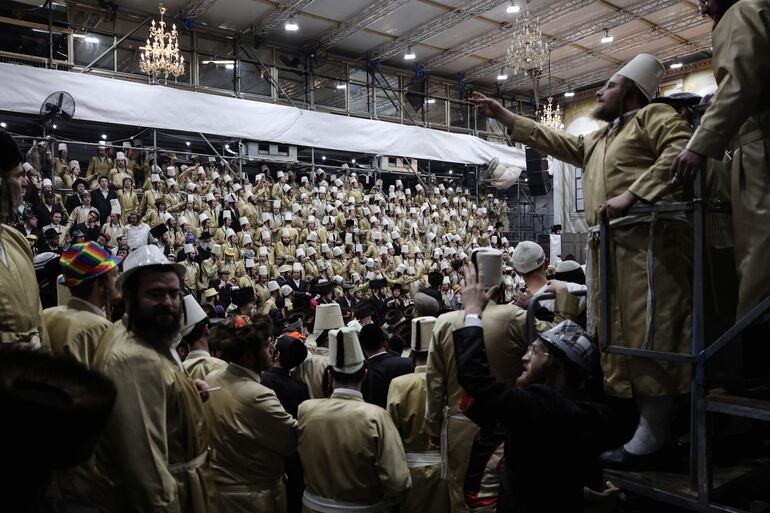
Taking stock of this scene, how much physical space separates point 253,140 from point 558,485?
1408cm

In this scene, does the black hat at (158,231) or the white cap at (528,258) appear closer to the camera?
the white cap at (528,258)

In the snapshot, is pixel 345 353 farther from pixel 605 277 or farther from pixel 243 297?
pixel 243 297

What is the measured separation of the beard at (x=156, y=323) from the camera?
265cm

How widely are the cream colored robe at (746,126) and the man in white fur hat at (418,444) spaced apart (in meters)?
2.29

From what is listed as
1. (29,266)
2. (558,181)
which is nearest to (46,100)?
(29,266)

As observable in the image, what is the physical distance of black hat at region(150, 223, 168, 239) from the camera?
12148 millimetres

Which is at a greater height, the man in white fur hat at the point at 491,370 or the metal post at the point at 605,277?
the metal post at the point at 605,277

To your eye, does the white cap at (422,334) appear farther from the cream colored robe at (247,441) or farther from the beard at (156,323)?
the beard at (156,323)

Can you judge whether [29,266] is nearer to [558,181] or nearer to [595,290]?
[595,290]

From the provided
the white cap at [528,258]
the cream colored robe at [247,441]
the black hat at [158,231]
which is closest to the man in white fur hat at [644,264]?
the white cap at [528,258]

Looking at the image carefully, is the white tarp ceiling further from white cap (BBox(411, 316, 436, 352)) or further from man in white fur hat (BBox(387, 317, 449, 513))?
man in white fur hat (BBox(387, 317, 449, 513))

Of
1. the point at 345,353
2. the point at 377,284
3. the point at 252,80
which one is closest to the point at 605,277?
the point at 345,353

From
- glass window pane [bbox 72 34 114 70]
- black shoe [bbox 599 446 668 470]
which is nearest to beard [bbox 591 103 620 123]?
black shoe [bbox 599 446 668 470]

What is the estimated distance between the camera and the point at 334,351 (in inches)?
137
